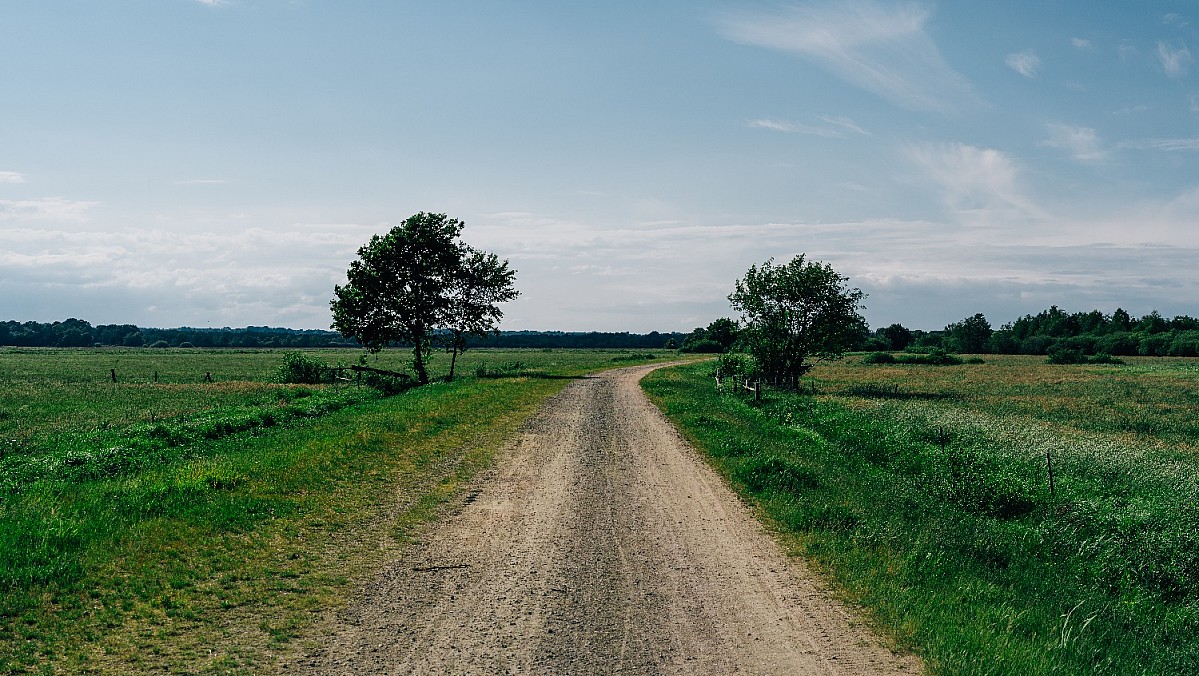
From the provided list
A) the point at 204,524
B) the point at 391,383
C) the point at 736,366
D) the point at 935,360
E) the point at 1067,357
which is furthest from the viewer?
the point at 1067,357

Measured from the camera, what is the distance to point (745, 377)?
130 feet

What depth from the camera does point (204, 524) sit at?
1075 centimetres

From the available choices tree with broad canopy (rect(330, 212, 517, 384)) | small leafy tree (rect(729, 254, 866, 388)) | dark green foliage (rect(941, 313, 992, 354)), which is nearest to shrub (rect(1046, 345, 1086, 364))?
dark green foliage (rect(941, 313, 992, 354))

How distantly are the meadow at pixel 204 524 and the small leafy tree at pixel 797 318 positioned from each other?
24.9 metres

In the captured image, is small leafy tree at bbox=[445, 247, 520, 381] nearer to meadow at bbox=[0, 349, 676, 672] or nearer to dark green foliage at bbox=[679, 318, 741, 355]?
meadow at bbox=[0, 349, 676, 672]

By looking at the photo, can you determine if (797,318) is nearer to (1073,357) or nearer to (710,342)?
(1073,357)

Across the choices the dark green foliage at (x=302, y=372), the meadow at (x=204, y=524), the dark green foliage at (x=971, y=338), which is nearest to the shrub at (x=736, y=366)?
the meadow at (x=204, y=524)

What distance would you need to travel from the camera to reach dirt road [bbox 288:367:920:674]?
6656mm

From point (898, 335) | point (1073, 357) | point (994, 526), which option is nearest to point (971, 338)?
point (898, 335)

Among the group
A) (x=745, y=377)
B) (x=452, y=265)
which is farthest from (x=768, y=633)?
(x=452, y=265)

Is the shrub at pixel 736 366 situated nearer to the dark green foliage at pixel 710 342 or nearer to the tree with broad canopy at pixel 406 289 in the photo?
the tree with broad canopy at pixel 406 289

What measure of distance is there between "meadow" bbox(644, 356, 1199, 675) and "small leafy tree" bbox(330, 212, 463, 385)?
80.8 ft

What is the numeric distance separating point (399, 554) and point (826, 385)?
4587 cm

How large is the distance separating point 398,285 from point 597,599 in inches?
1581
